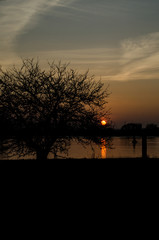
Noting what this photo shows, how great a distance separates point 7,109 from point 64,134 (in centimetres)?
293

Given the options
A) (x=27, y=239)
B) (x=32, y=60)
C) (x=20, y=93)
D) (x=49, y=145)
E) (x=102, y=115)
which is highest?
(x=32, y=60)

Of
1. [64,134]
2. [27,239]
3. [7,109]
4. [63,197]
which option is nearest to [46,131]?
[64,134]

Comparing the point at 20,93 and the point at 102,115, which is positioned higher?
the point at 20,93

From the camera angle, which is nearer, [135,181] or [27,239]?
[27,239]

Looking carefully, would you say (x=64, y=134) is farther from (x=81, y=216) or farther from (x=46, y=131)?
(x=81, y=216)

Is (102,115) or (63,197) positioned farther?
(102,115)

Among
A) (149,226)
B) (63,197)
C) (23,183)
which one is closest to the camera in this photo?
(149,226)

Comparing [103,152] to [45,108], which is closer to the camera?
[45,108]

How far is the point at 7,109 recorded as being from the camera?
45.9 feet

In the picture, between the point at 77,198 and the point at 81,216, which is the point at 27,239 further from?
the point at 77,198

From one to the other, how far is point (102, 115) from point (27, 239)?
11.2 meters

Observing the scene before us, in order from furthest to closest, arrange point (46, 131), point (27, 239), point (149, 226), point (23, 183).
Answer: point (46, 131) < point (23, 183) < point (149, 226) < point (27, 239)

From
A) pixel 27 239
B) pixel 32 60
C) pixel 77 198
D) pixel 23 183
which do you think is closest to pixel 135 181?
pixel 77 198

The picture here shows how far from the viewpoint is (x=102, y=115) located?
49.8 ft
